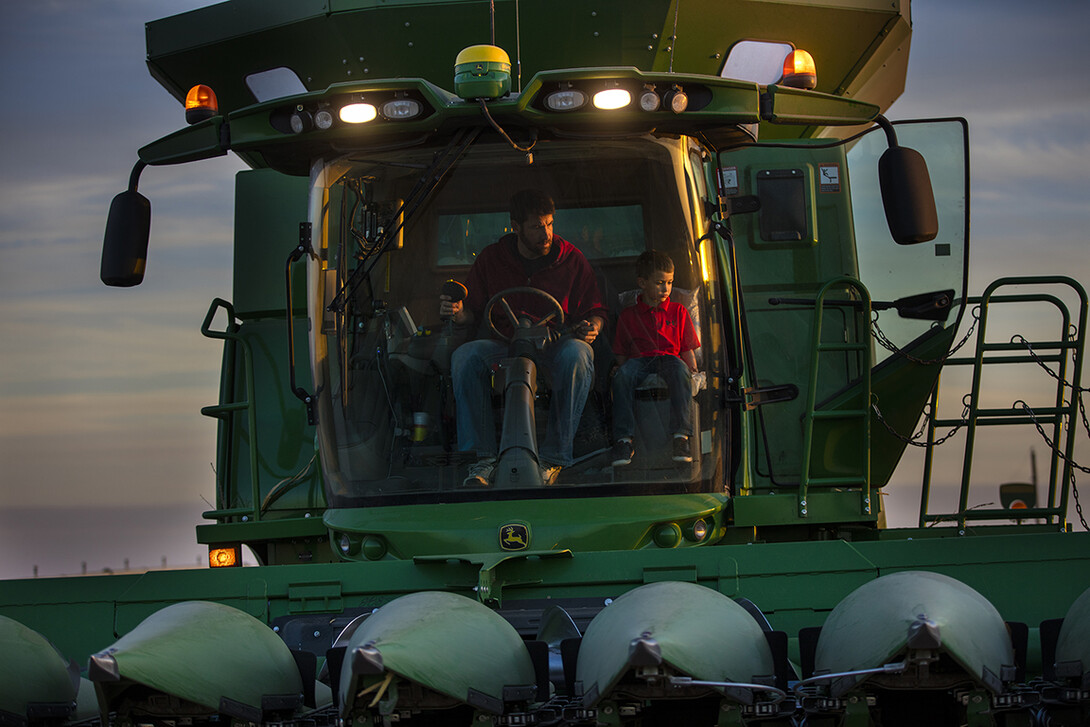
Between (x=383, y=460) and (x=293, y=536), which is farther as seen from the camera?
(x=293, y=536)

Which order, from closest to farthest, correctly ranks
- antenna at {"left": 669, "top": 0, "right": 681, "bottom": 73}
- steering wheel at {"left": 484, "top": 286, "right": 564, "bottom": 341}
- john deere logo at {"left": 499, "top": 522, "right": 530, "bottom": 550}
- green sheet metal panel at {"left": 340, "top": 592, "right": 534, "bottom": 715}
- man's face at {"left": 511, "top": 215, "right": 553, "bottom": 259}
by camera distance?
green sheet metal panel at {"left": 340, "top": 592, "right": 534, "bottom": 715} → john deere logo at {"left": 499, "top": 522, "right": 530, "bottom": 550} → steering wheel at {"left": 484, "top": 286, "right": 564, "bottom": 341} → man's face at {"left": 511, "top": 215, "right": 553, "bottom": 259} → antenna at {"left": 669, "top": 0, "right": 681, "bottom": 73}

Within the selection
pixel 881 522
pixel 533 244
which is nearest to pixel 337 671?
pixel 533 244

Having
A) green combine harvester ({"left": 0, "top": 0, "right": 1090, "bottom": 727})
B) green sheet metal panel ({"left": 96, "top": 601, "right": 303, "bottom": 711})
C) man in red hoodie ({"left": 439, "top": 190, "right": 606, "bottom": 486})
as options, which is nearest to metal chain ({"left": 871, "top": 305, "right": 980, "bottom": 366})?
green combine harvester ({"left": 0, "top": 0, "right": 1090, "bottom": 727})

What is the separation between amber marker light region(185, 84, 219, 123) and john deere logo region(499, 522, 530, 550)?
8.25 feet

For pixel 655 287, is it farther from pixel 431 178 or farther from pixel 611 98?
pixel 431 178

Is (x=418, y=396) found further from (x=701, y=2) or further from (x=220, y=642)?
(x=701, y=2)

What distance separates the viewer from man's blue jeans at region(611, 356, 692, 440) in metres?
5.88

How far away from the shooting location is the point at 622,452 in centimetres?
585

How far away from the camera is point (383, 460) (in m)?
6.16

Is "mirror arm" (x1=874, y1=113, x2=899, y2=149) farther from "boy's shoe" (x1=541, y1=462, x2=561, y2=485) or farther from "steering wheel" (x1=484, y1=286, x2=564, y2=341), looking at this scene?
"boy's shoe" (x1=541, y1=462, x2=561, y2=485)

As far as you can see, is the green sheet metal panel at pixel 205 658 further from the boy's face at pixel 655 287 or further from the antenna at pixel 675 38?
the antenna at pixel 675 38

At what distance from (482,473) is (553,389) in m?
0.49

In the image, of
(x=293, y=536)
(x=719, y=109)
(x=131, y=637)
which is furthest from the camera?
(x=293, y=536)

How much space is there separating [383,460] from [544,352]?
95 centimetres
